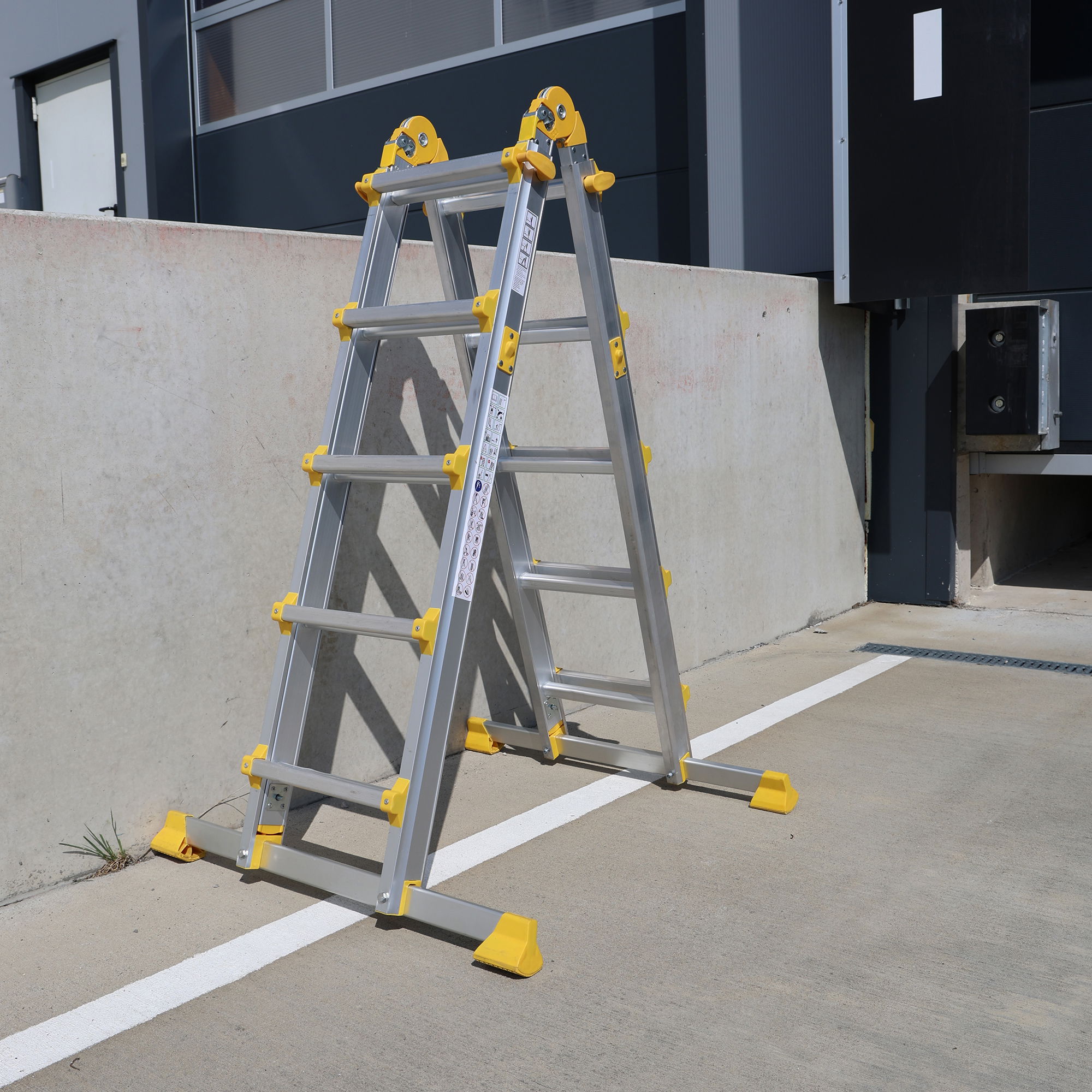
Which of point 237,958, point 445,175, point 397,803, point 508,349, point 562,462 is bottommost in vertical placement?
point 237,958

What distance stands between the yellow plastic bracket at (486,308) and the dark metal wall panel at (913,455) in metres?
4.10

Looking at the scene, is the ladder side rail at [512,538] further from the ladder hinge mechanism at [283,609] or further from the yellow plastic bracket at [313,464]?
the ladder hinge mechanism at [283,609]

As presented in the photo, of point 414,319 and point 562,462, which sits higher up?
point 414,319

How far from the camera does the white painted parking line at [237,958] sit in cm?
221

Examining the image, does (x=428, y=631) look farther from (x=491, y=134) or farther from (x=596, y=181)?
(x=491, y=134)

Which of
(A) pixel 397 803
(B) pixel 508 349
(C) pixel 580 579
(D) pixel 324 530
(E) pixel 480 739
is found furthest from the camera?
(E) pixel 480 739

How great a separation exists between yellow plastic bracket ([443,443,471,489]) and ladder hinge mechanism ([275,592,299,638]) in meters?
0.57

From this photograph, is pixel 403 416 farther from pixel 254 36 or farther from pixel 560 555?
pixel 254 36

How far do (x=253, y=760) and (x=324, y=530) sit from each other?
629 mm

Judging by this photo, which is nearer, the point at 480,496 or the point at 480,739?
the point at 480,496

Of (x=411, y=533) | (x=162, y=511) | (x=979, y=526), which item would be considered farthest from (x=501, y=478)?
(x=979, y=526)

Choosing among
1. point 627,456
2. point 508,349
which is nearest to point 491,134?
point 627,456

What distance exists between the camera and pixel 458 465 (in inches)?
107

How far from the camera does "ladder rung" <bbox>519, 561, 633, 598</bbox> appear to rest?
11.3 ft
